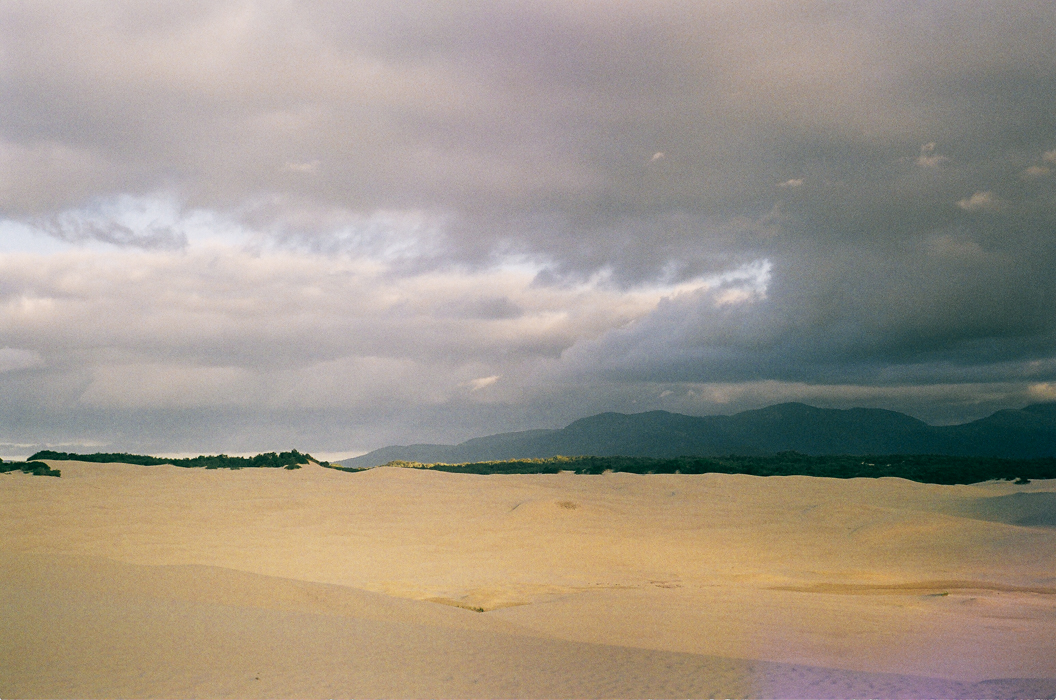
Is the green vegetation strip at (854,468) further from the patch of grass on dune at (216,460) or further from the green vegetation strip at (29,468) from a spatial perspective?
the green vegetation strip at (29,468)

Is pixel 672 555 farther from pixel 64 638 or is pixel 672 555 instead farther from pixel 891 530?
pixel 64 638

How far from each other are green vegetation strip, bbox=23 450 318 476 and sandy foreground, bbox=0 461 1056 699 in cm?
272

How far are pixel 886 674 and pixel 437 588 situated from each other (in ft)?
24.5

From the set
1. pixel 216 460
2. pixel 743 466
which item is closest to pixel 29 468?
pixel 216 460

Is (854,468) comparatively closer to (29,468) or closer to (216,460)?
(216,460)

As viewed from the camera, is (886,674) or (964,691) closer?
(964,691)

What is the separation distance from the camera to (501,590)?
12.3m

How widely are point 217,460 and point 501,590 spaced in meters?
19.1

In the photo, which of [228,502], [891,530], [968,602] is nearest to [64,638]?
[968,602]

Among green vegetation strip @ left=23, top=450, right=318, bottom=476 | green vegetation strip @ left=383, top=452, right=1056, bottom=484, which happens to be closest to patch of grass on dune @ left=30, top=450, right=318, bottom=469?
green vegetation strip @ left=23, top=450, right=318, bottom=476

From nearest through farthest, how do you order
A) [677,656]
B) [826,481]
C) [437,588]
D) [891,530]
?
[677,656] < [437,588] < [891,530] < [826,481]

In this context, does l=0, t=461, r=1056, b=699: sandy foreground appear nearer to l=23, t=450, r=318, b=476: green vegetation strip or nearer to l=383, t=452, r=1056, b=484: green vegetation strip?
l=23, t=450, r=318, b=476: green vegetation strip

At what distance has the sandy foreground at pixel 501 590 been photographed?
248 inches

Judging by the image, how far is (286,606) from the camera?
8.77 meters
